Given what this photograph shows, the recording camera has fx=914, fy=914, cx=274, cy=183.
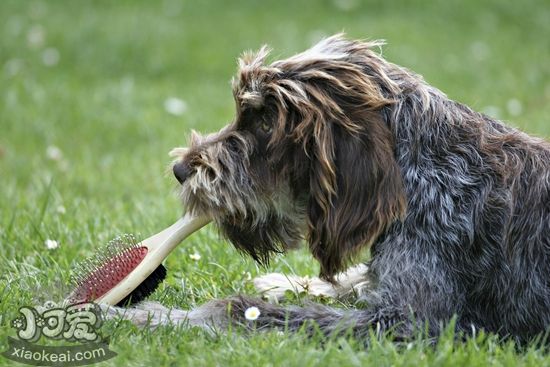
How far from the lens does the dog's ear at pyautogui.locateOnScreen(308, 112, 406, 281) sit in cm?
427

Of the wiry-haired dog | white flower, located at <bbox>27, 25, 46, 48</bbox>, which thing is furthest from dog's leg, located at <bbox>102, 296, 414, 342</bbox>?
white flower, located at <bbox>27, 25, 46, 48</bbox>

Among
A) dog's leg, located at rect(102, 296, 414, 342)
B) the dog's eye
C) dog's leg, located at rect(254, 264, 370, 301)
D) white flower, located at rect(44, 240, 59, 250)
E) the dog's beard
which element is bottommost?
dog's leg, located at rect(254, 264, 370, 301)

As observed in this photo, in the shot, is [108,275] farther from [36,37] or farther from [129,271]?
[36,37]

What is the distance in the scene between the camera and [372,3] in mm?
15039

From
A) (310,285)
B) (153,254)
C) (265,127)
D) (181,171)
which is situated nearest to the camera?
(265,127)

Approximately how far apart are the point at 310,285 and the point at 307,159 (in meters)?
1.19

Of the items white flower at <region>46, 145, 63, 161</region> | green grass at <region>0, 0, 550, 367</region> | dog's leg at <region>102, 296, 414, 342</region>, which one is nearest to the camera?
green grass at <region>0, 0, 550, 367</region>

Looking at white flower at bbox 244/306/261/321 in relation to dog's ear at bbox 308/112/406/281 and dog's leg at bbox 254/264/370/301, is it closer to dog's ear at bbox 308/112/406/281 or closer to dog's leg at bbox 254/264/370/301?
dog's ear at bbox 308/112/406/281

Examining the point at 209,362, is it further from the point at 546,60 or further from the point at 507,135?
the point at 546,60

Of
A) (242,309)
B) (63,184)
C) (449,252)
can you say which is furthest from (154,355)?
(63,184)

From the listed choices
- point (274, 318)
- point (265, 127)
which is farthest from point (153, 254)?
point (265, 127)

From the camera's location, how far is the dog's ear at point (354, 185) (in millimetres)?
4266

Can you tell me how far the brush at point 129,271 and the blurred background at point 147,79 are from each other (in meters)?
0.83

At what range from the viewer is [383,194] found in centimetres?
427
